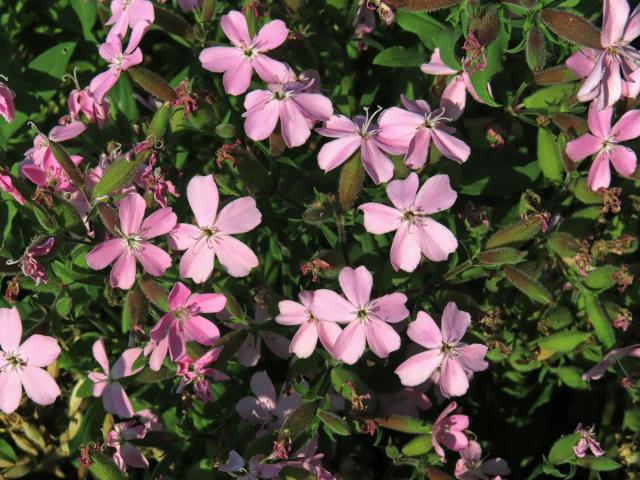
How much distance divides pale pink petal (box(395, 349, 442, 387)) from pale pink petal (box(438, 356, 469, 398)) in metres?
0.02

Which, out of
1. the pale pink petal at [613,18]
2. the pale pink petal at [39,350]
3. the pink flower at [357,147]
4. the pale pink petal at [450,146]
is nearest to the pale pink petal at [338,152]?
the pink flower at [357,147]

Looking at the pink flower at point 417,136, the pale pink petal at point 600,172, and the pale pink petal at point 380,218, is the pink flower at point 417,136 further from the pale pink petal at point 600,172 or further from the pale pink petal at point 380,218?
the pale pink petal at point 600,172

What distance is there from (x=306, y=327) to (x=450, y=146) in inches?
15.8

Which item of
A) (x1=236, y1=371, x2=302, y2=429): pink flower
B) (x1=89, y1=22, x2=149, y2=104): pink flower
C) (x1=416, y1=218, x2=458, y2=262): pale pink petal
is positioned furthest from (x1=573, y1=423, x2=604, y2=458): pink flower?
(x1=89, y1=22, x2=149, y2=104): pink flower

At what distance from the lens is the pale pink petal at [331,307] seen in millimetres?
1291

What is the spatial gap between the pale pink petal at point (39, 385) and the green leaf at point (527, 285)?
838mm

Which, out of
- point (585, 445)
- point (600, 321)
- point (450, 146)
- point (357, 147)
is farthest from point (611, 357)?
point (357, 147)

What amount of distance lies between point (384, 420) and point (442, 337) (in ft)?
0.82

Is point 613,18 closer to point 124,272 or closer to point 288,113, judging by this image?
point 288,113

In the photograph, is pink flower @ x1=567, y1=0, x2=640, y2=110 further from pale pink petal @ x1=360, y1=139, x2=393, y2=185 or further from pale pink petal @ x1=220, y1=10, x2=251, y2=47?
pale pink petal @ x1=220, y1=10, x2=251, y2=47

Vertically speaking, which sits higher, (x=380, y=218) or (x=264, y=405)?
(x=380, y=218)

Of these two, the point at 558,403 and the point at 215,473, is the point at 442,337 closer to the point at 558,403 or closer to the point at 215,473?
the point at 215,473

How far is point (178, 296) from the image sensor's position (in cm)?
→ 126

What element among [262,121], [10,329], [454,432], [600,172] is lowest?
[454,432]
